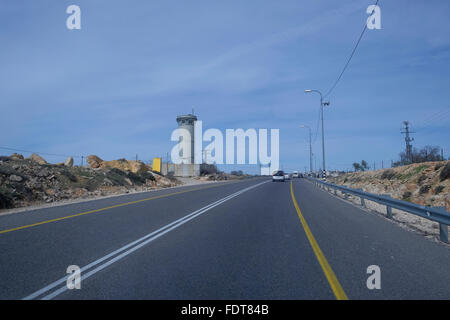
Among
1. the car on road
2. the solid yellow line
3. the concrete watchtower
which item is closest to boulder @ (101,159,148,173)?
the car on road

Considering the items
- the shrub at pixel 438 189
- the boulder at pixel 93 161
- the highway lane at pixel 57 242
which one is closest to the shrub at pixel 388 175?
the shrub at pixel 438 189

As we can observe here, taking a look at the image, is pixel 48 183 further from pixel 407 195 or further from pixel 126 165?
pixel 407 195

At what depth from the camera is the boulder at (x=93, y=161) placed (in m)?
42.7

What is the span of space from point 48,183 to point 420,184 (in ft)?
84.3

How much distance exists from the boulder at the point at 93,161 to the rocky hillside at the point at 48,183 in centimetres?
739

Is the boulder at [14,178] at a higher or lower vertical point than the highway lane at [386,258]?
higher

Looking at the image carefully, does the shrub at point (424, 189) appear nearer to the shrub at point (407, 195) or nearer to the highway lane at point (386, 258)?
the shrub at point (407, 195)

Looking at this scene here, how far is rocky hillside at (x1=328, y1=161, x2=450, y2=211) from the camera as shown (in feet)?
66.0

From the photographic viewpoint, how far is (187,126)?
266 feet

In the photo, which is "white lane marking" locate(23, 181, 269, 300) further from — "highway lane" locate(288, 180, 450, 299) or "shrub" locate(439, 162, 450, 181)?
"shrub" locate(439, 162, 450, 181)

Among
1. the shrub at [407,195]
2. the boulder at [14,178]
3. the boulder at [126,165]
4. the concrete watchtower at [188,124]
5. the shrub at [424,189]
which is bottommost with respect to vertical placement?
the shrub at [407,195]

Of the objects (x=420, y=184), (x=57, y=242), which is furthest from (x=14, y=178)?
(x=420, y=184)
